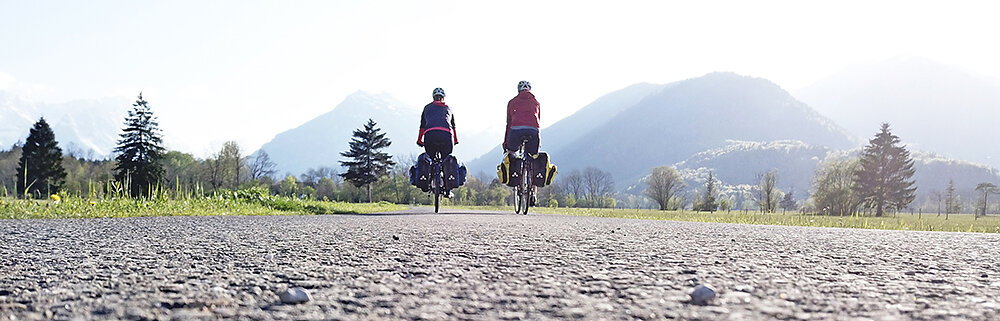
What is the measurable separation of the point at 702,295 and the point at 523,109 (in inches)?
387

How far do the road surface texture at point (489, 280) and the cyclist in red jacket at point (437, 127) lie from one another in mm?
7721

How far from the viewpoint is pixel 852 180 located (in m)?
52.3

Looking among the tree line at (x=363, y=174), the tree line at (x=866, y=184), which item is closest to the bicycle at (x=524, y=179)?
the tree line at (x=363, y=174)

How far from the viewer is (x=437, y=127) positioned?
11898 millimetres

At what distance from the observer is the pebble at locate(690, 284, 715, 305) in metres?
2.00

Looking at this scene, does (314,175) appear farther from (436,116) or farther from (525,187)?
(436,116)

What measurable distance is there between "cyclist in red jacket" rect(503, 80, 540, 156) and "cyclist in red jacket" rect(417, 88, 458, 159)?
1.28 meters

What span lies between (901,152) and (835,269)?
71.5 meters

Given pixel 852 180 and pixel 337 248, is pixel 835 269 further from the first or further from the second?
pixel 852 180

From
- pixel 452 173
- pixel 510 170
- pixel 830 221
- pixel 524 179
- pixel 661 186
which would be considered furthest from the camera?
pixel 661 186

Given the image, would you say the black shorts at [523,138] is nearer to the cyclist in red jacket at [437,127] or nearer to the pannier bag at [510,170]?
the pannier bag at [510,170]

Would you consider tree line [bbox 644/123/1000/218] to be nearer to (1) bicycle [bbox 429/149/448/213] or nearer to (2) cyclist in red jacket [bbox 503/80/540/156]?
(2) cyclist in red jacket [bbox 503/80/540/156]

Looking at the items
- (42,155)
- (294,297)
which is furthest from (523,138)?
(42,155)

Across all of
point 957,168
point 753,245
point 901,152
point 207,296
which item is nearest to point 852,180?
point 901,152
